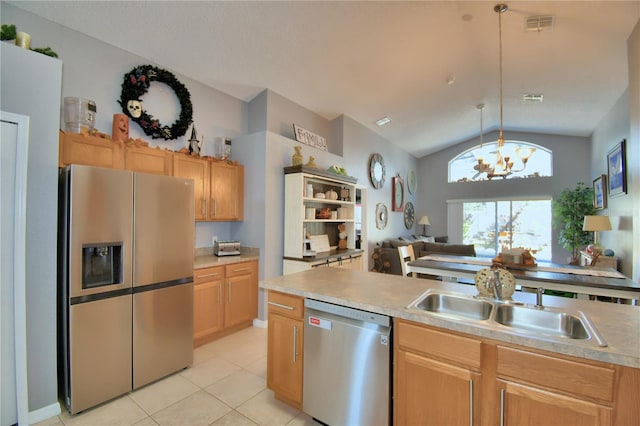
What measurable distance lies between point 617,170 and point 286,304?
17.6ft

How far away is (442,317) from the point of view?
4.85 ft

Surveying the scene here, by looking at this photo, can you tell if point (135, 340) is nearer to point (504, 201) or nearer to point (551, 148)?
point (504, 201)

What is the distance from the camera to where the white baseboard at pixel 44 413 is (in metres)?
1.94

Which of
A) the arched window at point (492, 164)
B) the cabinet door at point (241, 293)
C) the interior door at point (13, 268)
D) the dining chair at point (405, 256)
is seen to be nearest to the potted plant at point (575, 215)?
the arched window at point (492, 164)

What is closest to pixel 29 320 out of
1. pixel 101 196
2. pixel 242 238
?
pixel 101 196

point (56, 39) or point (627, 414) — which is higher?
point (56, 39)

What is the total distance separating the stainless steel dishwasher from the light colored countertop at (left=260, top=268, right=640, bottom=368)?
80mm

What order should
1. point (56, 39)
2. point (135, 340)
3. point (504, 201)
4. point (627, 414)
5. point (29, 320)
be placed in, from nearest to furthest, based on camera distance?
point (627, 414), point (29, 320), point (135, 340), point (56, 39), point (504, 201)

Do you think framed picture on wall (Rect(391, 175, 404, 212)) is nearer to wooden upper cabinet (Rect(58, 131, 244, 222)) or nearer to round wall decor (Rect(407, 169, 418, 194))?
round wall decor (Rect(407, 169, 418, 194))

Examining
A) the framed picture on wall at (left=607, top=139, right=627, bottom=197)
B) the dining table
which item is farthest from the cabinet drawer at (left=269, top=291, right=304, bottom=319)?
the framed picture on wall at (left=607, top=139, right=627, bottom=197)

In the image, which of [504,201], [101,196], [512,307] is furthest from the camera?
[504,201]

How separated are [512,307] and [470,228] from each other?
7.38 metres

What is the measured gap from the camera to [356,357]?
5.60ft

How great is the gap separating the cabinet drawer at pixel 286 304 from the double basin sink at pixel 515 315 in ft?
2.48
